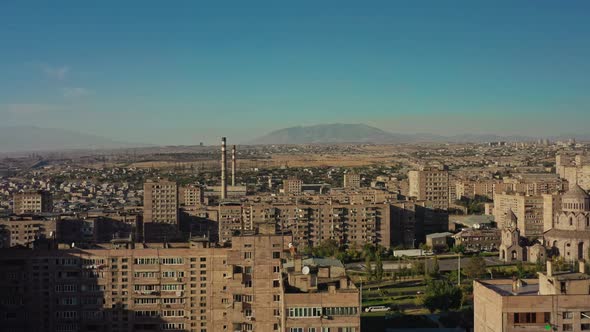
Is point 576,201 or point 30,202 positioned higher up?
point 576,201

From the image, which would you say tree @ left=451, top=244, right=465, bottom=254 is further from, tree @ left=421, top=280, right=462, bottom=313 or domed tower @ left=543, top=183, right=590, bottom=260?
tree @ left=421, top=280, right=462, bottom=313

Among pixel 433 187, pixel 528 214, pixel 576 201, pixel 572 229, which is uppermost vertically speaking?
pixel 576 201

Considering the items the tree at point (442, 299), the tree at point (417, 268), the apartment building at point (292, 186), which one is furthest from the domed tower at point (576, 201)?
the apartment building at point (292, 186)

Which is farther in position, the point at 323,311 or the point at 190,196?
the point at 190,196

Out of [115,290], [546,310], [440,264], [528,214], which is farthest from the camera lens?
[528,214]

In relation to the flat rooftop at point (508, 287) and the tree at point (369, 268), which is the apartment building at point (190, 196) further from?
the flat rooftop at point (508, 287)

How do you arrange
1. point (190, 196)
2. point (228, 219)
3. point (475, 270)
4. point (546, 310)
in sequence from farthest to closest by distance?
point (190, 196)
point (228, 219)
point (475, 270)
point (546, 310)

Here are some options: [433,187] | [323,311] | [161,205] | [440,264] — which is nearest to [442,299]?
[440,264]

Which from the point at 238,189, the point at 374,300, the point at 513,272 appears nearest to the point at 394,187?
the point at 238,189

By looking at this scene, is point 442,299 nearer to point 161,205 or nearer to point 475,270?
point 475,270

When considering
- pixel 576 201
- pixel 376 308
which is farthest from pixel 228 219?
pixel 576 201
